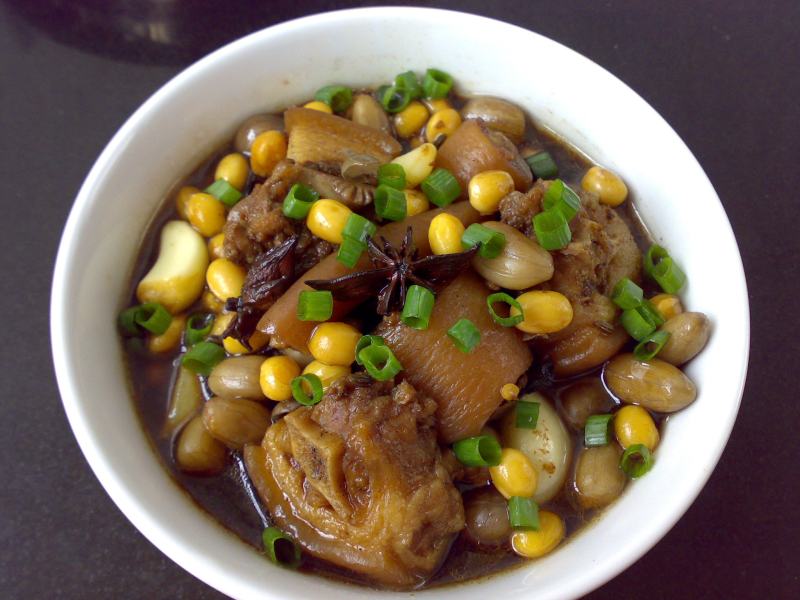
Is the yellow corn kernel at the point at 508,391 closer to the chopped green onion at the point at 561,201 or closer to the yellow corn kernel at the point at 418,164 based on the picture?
the chopped green onion at the point at 561,201

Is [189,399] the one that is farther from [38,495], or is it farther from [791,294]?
[791,294]

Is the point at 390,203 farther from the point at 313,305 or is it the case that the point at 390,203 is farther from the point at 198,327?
the point at 198,327

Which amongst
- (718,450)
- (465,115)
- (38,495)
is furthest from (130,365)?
(718,450)

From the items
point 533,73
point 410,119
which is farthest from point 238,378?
point 533,73

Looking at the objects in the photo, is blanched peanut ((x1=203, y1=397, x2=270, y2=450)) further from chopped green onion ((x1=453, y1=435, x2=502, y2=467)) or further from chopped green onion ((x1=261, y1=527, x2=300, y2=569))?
chopped green onion ((x1=453, y1=435, x2=502, y2=467))

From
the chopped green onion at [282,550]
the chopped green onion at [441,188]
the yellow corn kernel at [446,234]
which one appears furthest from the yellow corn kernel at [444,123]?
the chopped green onion at [282,550]

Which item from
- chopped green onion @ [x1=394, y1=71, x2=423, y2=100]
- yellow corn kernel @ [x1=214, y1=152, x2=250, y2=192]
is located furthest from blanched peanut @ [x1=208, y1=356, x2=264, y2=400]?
chopped green onion @ [x1=394, y1=71, x2=423, y2=100]
